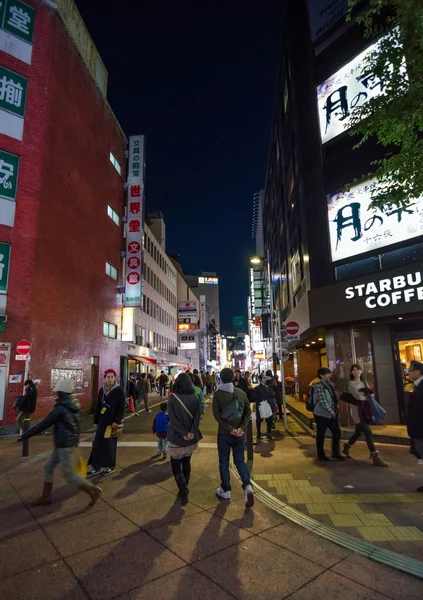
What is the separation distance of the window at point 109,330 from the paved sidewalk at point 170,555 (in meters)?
15.8

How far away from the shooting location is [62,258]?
53.1 feet

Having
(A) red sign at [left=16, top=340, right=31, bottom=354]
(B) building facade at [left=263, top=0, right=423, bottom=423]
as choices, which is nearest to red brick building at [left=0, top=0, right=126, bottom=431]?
(A) red sign at [left=16, top=340, right=31, bottom=354]

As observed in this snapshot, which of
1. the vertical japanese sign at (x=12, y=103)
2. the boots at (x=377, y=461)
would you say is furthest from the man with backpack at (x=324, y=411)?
the vertical japanese sign at (x=12, y=103)

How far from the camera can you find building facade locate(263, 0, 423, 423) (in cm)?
1089

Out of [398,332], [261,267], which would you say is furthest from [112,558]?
[261,267]

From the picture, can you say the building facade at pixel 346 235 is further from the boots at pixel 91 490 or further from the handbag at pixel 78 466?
the handbag at pixel 78 466

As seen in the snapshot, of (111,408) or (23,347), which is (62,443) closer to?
(111,408)

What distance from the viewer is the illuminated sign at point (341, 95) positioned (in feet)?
42.5

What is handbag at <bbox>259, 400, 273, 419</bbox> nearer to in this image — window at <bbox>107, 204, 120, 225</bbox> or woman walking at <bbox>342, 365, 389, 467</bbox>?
woman walking at <bbox>342, 365, 389, 467</bbox>

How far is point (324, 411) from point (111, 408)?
14.9ft

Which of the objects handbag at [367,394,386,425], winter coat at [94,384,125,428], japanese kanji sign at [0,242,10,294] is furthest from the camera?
japanese kanji sign at [0,242,10,294]

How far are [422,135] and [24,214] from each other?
14.3m

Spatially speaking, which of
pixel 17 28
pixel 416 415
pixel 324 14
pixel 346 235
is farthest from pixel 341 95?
pixel 17 28

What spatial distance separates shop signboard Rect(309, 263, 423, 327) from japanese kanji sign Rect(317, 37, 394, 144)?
6.06 metres
